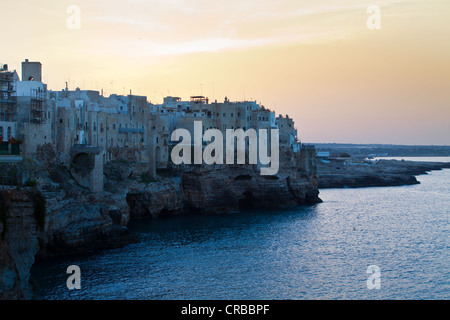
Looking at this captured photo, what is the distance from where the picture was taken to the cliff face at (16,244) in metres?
24.9

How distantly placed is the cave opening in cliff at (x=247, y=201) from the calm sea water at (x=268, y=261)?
7645mm

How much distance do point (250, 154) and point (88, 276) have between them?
3891 cm

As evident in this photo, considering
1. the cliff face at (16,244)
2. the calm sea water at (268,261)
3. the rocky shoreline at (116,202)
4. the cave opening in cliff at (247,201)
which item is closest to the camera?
the cliff face at (16,244)

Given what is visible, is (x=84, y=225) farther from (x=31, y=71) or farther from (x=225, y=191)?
(x=225, y=191)

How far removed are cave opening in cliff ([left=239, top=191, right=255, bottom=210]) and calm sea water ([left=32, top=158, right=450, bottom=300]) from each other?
765 centimetres

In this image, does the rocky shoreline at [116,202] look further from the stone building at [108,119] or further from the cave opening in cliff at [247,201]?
the stone building at [108,119]

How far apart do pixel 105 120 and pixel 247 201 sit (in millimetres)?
25988

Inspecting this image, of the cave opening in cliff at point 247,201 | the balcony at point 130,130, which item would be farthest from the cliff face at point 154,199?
the cave opening in cliff at point 247,201

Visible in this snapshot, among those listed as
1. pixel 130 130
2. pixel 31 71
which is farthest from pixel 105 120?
pixel 31 71

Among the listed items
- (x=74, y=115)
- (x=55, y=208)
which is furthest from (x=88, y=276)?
(x=74, y=115)

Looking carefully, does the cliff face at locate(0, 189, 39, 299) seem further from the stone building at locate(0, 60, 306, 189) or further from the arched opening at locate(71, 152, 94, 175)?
the arched opening at locate(71, 152, 94, 175)

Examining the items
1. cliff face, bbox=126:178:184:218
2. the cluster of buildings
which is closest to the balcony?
the cluster of buildings

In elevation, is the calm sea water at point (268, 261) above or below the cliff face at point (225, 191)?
below
